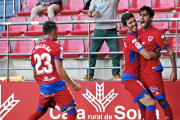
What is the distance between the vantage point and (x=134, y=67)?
16.8 ft

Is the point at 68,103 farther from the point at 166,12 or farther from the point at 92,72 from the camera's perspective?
the point at 166,12

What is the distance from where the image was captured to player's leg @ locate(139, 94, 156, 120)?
489cm

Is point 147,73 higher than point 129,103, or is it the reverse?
point 147,73

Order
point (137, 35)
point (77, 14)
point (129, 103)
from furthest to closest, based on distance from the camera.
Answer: point (77, 14) < point (129, 103) < point (137, 35)

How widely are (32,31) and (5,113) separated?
8.74 ft

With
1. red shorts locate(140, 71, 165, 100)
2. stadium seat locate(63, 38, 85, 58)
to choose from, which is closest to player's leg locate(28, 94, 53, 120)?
red shorts locate(140, 71, 165, 100)

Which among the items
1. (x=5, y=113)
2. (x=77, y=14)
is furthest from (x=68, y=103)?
(x=77, y=14)

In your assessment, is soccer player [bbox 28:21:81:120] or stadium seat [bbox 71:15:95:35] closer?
soccer player [bbox 28:21:81:120]

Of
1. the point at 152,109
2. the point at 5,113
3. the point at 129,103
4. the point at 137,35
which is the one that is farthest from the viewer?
the point at 5,113

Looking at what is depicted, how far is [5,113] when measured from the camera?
21.8 ft

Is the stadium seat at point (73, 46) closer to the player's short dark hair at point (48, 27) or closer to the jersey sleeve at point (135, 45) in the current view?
the player's short dark hair at point (48, 27)

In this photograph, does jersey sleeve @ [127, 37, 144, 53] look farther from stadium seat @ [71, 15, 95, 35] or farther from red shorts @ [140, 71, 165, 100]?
stadium seat @ [71, 15, 95, 35]

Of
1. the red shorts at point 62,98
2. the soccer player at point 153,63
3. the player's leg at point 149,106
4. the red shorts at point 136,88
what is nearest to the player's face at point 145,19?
the soccer player at point 153,63

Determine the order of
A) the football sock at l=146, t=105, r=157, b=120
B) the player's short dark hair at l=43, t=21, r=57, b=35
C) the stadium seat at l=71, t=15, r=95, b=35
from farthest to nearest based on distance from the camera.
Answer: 1. the stadium seat at l=71, t=15, r=95, b=35
2. the player's short dark hair at l=43, t=21, r=57, b=35
3. the football sock at l=146, t=105, r=157, b=120
